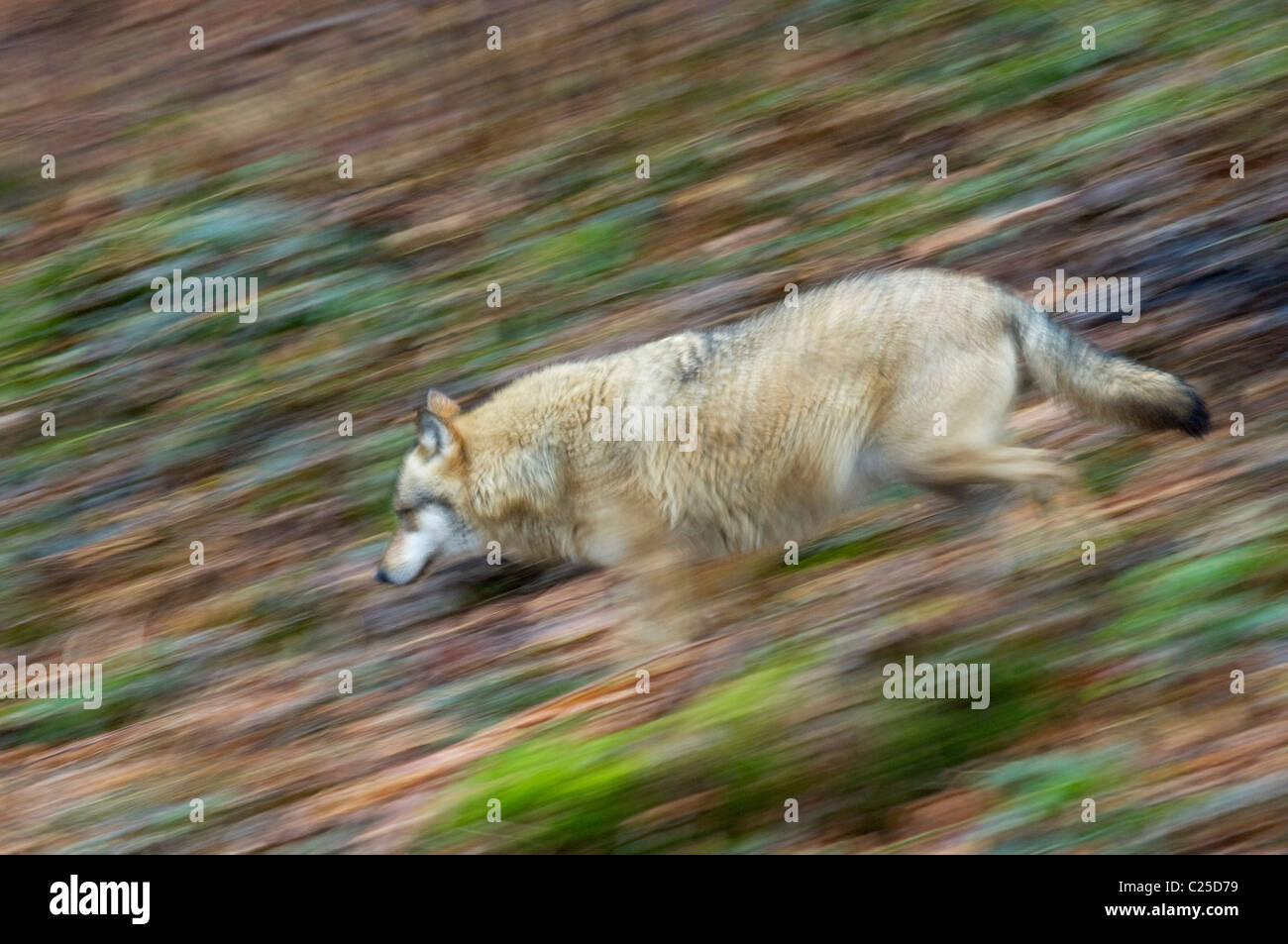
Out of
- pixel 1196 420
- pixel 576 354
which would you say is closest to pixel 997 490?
pixel 1196 420

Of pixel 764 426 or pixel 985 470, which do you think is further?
pixel 764 426

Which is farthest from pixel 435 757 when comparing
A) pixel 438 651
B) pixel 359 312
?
pixel 359 312

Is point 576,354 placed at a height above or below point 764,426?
above

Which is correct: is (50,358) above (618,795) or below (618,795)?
above

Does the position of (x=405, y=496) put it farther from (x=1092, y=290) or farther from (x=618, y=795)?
(x=1092, y=290)

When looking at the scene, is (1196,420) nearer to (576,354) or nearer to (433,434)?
(433,434)

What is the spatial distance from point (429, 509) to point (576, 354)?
9.23 ft

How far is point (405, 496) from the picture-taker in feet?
25.3

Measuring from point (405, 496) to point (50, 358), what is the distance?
597 centimetres

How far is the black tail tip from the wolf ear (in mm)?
3505

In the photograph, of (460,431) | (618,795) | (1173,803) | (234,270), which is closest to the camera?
(1173,803)

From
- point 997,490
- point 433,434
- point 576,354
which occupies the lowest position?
point 997,490

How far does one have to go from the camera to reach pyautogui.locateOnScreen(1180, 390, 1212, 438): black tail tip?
20.5 feet

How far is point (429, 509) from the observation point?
770cm
